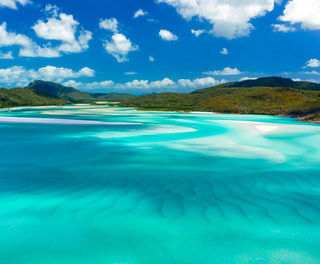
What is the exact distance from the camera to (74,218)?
938cm

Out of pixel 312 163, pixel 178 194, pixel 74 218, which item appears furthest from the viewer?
pixel 312 163

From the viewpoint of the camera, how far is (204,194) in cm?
1178

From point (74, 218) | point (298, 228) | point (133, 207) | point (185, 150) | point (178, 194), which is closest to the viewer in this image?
point (298, 228)

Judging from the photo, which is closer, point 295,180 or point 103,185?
point 103,185

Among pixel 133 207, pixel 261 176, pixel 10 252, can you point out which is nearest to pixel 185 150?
pixel 261 176

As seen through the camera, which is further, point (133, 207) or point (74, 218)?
point (133, 207)

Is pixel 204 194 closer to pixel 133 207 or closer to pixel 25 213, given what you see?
pixel 133 207

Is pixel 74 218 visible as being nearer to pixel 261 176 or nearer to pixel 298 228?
pixel 298 228

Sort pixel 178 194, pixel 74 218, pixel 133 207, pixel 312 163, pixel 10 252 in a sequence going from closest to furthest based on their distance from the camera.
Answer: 1. pixel 10 252
2. pixel 74 218
3. pixel 133 207
4. pixel 178 194
5. pixel 312 163

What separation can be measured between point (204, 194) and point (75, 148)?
16523 millimetres

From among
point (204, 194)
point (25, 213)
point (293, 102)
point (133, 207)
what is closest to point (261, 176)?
point (204, 194)

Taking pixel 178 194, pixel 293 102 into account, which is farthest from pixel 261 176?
pixel 293 102

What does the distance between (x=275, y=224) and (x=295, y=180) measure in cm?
651

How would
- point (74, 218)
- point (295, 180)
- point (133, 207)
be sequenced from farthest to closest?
point (295, 180), point (133, 207), point (74, 218)
